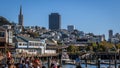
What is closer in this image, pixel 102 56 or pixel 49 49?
pixel 49 49

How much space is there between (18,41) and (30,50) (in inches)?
244

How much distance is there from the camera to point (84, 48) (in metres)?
153

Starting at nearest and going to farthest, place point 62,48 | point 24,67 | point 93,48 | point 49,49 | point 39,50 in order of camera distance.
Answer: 1. point 24,67
2. point 39,50
3. point 49,49
4. point 62,48
5. point 93,48

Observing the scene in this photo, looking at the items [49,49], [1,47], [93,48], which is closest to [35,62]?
[1,47]

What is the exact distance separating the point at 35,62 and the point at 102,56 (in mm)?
107003

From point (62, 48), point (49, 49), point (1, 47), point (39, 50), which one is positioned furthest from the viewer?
point (62, 48)

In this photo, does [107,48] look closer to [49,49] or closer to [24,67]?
[49,49]

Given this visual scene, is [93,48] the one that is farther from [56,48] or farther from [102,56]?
[56,48]

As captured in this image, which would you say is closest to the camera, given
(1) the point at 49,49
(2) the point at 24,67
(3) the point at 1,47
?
(2) the point at 24,67

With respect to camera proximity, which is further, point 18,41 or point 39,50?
point 39,50

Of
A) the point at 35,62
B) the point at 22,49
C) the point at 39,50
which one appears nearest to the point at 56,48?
the point at 39,50

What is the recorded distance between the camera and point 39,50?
10444 cm

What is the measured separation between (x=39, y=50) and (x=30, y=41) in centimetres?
633

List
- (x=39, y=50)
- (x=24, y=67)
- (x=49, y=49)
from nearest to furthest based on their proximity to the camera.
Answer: (x=24, y=67), (x=39, y=50), (x=49, y=49)
